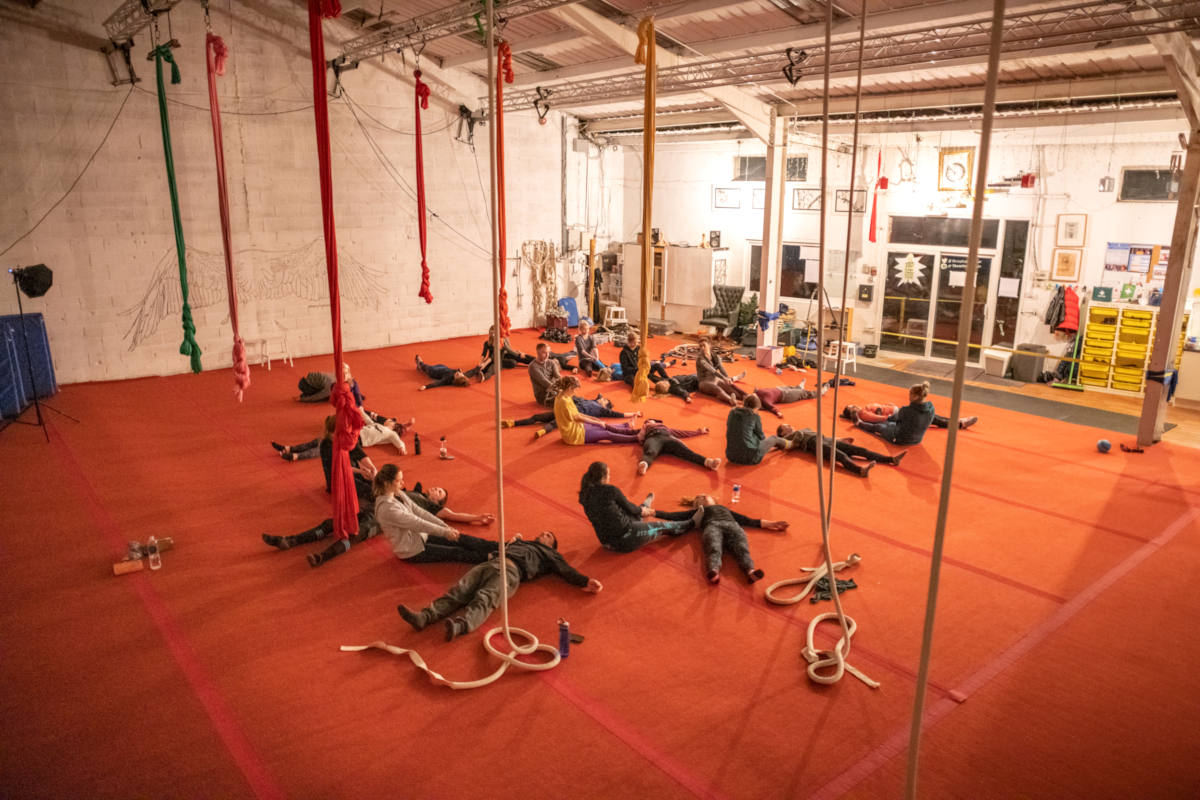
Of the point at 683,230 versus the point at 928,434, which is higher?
the point at 683,230

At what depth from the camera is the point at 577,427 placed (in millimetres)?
8328

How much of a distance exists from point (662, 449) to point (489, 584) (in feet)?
11.6

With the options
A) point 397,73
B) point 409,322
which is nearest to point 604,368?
point 409,322

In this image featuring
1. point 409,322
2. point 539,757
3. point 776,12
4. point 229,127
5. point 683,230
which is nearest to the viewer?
point 539,757

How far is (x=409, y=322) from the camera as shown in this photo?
45.7 feet

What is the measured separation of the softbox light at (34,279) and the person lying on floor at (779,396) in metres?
9.42

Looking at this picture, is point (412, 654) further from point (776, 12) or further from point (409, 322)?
point (409, 322)

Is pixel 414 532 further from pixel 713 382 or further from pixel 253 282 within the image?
pixel 253 282

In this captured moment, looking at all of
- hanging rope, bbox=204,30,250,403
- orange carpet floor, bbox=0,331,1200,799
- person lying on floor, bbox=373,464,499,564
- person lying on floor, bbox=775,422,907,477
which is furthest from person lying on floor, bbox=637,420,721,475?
hanging rope, bbox=204,30,250,403

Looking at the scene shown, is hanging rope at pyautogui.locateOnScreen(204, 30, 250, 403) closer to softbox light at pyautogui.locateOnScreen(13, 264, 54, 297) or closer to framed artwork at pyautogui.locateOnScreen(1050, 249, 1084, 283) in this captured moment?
softbox light at pyautogui.locateOnScreen(13, 264, 54, 297)

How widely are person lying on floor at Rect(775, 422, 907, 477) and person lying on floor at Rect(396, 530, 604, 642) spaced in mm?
3475

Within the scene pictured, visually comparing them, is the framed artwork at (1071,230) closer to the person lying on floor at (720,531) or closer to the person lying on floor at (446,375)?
the person lying on floor at (720,531)

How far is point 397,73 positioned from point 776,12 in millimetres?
7182

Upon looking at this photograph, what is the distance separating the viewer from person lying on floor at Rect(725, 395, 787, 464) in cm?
773
